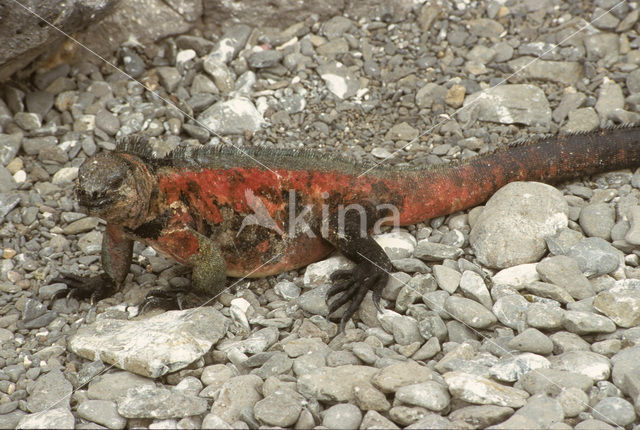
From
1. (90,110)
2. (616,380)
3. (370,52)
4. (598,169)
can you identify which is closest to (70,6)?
(90,110)

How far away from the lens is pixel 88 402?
3311mm

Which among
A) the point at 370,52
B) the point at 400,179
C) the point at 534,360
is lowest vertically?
the point at 534,360

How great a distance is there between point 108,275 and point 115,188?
97cm

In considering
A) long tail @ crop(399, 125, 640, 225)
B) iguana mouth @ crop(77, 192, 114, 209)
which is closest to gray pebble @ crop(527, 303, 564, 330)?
long tail @ crop(399, 125, 640, 225)

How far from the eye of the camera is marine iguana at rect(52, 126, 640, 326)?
3.98 m

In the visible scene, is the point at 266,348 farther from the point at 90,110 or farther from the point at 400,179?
the point at 90,110

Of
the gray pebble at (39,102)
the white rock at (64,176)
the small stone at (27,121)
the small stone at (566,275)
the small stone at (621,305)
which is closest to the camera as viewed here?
the small stone at (621,305)

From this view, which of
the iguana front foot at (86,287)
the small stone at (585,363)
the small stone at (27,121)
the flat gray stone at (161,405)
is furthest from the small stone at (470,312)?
the small stone at (27,121)

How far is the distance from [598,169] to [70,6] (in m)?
3.98

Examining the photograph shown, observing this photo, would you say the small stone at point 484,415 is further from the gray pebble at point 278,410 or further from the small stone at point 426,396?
the gray pebble at point 278,410

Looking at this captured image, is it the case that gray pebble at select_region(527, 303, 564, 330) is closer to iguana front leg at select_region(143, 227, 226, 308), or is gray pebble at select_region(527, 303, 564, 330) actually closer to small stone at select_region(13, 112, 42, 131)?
iguana front leg at select_region(143, 227, 226, 308)

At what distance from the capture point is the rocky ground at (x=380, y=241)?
3.18 m

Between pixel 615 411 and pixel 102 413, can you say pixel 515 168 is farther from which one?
pixel 102 413

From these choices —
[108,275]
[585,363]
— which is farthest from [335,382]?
[108,275]
